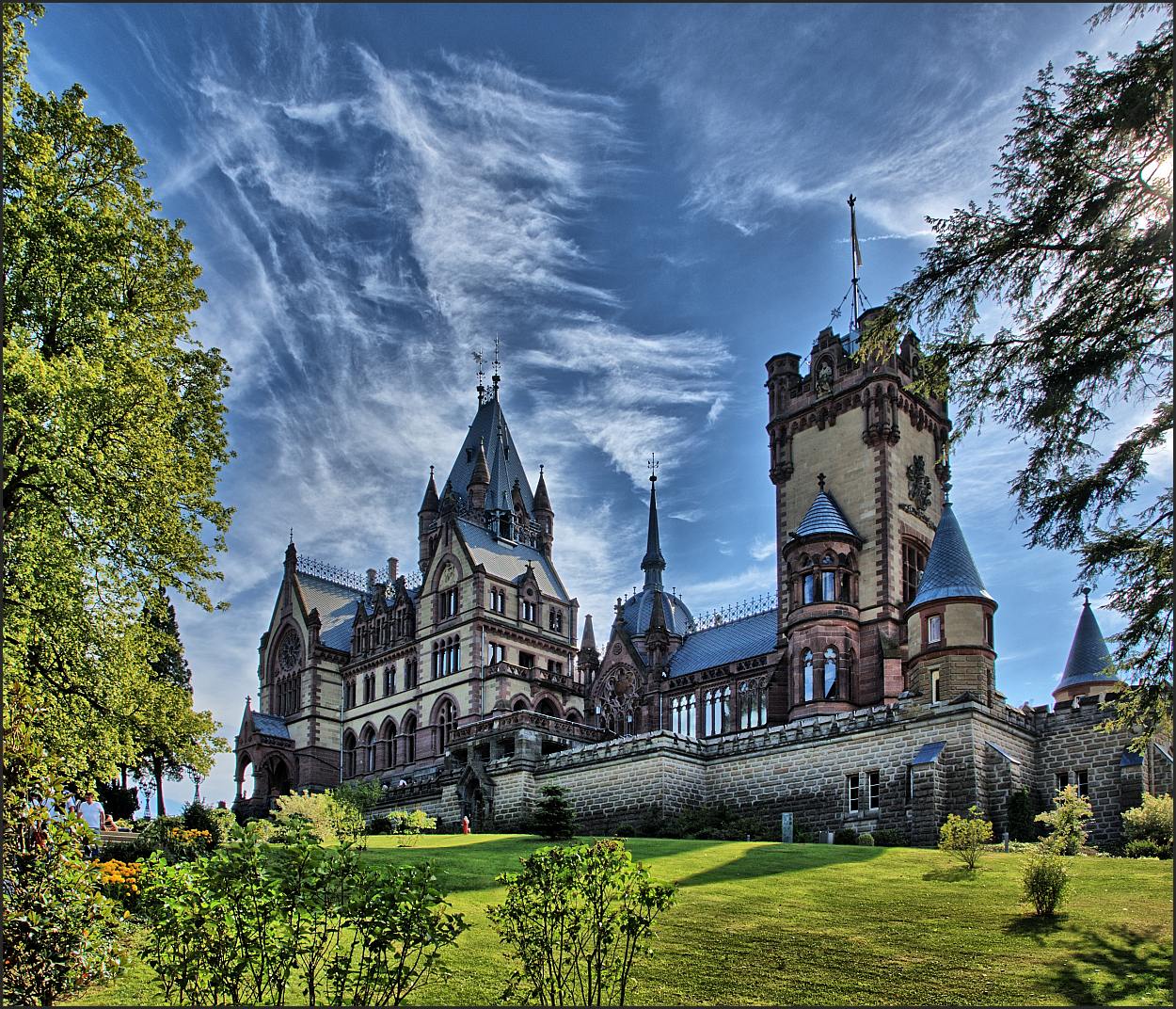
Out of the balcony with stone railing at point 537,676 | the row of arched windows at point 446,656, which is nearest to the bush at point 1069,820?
the balcony with stone railing at point 537,676

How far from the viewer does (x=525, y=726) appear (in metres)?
49.2

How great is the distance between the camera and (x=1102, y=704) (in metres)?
34.1

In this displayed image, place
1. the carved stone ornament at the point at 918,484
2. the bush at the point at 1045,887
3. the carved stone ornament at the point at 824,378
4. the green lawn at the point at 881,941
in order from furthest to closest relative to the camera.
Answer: the carved stone ornament at the point at 824,378, the carved stone ornament at the point at 918,484, the bush at the point at 1045,887, the green lawn at the point at 881,941

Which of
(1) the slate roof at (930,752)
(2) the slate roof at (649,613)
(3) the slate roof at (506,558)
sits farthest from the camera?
(3) the slate roof at (506,558)

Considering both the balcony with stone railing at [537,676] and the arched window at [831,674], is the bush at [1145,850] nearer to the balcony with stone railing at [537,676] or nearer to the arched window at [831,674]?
the arched window at [831,674]

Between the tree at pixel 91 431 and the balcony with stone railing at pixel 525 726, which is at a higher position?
the tree at pixel 91 431

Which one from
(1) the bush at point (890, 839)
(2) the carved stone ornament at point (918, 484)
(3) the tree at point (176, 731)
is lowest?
(1) the bush at point (890, 839)

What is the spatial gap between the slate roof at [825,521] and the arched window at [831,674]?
4.42 meters

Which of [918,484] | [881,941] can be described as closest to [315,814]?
[881,941]

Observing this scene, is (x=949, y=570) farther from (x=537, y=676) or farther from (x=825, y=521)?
(x=537, y=676)

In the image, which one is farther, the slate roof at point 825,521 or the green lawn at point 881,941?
the slate roof at point 825,521

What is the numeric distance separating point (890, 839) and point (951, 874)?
426 inches

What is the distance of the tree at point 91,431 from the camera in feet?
60.6

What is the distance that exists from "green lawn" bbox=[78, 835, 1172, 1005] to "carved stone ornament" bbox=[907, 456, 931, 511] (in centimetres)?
2342
